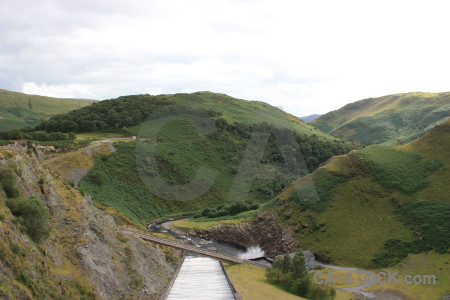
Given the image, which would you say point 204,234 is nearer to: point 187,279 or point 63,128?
point 187,279

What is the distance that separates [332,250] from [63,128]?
367 ft

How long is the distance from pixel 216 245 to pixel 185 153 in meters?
56.2

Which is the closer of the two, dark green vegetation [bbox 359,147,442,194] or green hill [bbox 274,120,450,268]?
green hill [bbox 274,120,450,268]

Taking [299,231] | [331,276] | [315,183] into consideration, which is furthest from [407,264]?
[315,183]

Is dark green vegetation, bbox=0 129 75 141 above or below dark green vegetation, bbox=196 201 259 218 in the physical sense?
above

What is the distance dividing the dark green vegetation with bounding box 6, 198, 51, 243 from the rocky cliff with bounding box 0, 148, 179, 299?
1.91 ft

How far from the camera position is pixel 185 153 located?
13150 centimetres

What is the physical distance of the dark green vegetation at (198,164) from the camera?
A: 10072 centimetres

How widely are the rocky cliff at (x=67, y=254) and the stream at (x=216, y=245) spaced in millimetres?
28921

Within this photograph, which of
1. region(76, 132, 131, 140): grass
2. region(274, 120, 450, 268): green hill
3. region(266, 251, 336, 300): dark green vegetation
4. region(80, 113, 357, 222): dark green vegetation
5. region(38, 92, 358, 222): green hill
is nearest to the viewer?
region(266, 251, 336, 300): dark green vegetation

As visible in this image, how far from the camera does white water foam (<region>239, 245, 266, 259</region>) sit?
2879 inches

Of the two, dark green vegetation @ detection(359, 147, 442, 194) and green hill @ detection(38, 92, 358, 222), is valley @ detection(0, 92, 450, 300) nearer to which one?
dark green vegetation @ detection(359, 147, 442, 194)

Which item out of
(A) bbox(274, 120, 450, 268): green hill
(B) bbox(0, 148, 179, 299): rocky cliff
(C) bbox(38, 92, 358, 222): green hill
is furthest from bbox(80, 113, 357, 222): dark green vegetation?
(B) bbox(0, 148, 179, 299): rocky cliff

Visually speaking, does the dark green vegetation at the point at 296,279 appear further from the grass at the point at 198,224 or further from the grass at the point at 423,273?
the grass at the point at 198,224
